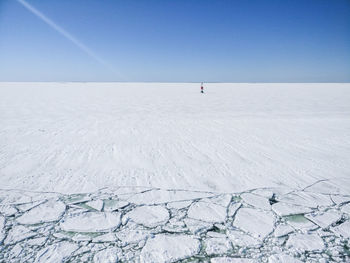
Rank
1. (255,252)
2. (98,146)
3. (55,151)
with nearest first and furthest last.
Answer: (255,252) < (55,151) < (98,146)

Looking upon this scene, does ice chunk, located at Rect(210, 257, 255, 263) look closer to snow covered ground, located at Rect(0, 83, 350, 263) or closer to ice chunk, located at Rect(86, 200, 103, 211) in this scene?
snow covered ground, located at Rect(0, 83, 350, 263)

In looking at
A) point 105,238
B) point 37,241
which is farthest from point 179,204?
point 37,241

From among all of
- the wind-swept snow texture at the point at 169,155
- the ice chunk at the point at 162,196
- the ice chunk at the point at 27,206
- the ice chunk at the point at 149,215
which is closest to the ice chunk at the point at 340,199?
the wind-swept snow texture at the point at 169,155

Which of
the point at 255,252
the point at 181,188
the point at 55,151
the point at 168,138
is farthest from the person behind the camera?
the point at 168,138

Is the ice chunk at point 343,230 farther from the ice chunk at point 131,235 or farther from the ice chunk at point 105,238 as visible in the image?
the ice chunk at point 105,238

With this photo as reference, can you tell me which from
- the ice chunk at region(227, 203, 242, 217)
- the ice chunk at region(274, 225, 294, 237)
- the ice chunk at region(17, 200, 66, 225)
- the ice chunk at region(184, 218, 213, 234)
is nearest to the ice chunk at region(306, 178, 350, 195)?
the ice chunk at region(274, 225, 294, 237)

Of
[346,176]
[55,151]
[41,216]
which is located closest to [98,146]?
[55,151]

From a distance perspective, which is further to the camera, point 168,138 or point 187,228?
point 168,138

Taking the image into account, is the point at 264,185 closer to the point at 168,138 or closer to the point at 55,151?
the point at 168,138
